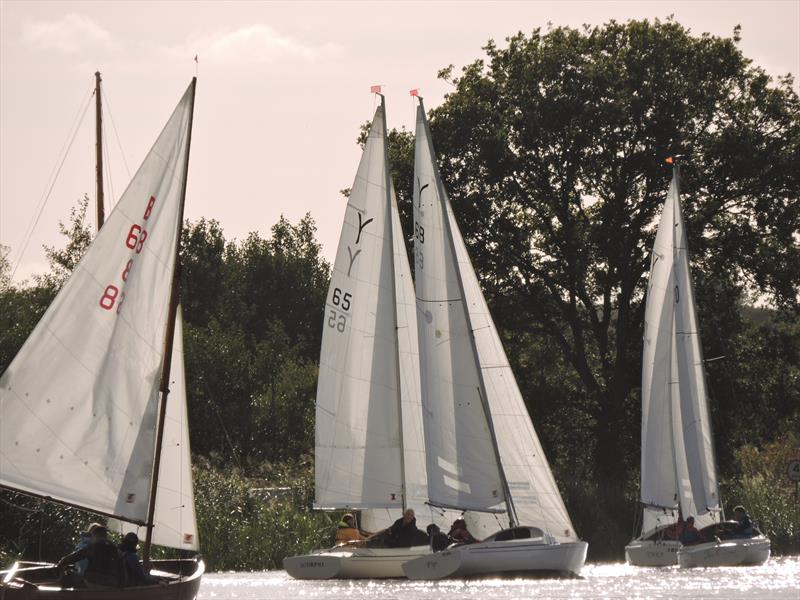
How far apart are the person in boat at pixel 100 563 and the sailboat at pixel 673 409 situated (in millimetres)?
21947

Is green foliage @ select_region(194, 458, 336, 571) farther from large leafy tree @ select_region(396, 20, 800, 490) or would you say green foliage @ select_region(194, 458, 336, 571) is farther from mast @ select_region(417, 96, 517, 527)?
large leafy tree @ select_region(396, 20, 800, 490)

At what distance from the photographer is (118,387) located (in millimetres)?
23734

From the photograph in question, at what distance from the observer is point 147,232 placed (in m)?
24.0

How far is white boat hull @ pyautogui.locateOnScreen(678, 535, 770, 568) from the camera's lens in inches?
1609

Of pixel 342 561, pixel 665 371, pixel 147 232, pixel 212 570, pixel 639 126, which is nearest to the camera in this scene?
pixel 147 232

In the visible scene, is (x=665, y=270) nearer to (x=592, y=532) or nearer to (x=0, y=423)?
(x=592, y=532)

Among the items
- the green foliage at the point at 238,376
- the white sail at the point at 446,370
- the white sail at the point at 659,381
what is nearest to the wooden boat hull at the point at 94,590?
the white sail at the point at 446,370


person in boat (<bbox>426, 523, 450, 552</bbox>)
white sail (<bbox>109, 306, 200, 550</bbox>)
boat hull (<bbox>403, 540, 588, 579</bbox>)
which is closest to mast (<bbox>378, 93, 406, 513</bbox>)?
person in boat (<bbox>426, 523, 450, 552</bbox>)

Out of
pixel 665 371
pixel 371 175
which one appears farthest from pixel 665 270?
pixel 371 175

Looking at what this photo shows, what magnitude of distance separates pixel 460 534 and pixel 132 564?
38.8 feet

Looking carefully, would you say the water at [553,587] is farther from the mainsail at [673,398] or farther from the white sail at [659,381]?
the white sail at [659,381]

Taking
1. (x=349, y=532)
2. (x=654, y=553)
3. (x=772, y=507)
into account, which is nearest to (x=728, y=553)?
(x=654, y=553)

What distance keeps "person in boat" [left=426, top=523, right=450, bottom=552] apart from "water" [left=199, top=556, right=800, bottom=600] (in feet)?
2.83

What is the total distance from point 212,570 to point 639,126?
23490 mm
